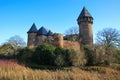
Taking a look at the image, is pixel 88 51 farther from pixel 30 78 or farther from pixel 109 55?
pixel 30 78

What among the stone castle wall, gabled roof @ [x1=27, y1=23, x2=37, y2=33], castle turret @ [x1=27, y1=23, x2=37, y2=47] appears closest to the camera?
the stone castle wall

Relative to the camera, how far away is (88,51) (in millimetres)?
38250

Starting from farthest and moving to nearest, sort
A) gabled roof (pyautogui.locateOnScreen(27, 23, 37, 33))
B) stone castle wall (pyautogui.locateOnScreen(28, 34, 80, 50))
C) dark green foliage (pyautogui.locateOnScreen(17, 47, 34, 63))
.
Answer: gabled roof (pyautogui.locateOnScreen(27, 23, 37, 33)) < stone castle wall (pyautogui.locateOnScreen(28, 34, 80, 50)) < dark green foliage (pyautogui.locateOnScreen(17, 47, 34, 63))

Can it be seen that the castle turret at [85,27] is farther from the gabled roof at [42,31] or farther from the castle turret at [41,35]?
the castle turret at [41,35]

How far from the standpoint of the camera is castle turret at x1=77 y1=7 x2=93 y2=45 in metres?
49.0

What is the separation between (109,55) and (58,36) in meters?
10.1

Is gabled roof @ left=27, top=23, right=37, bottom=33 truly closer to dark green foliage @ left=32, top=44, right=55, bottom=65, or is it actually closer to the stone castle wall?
the stone castle wall

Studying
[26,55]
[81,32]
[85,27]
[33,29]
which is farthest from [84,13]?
[26,55]

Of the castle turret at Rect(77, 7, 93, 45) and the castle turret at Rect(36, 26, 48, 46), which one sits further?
the castle turret at Rect(77, 7, 93, 45)

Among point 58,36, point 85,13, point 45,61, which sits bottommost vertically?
point 45,61

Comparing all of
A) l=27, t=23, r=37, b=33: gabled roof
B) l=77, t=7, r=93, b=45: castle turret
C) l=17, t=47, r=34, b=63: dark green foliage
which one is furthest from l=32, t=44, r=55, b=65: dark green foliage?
l=27, t=23, r=37, b=33: gabled roof

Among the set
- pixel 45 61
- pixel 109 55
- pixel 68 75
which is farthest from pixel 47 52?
pixel 68 75

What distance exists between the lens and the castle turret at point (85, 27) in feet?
161

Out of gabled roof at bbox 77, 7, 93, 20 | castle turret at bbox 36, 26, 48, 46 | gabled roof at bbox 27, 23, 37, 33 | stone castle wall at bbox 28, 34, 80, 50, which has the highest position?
gabled roof at bbox 77, 7, 93, 20
